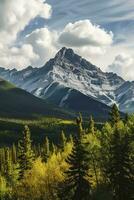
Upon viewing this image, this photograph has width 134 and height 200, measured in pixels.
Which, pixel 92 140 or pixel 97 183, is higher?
pixel 92 140

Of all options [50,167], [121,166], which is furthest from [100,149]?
[121,166]

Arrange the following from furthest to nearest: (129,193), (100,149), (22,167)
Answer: (22,167), (100,149), (129,193)

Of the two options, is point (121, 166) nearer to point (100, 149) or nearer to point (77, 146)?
point (77, 146)

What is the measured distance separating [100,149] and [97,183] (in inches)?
334

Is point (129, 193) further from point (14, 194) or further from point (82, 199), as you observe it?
point (14, 194)

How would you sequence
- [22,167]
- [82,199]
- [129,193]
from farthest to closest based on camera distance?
[22,167] < [82,199] < [129,193]

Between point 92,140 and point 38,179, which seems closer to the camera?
point 92,140

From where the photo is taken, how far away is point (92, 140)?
109562mm

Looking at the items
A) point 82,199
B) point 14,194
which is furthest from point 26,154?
point 82,199

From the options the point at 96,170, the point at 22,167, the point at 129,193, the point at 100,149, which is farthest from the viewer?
the point at 22,167

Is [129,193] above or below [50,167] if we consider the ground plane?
below

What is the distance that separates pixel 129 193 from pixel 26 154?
55.0m

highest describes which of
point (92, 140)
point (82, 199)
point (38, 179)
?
point (92, 140)

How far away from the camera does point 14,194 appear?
428 ft
